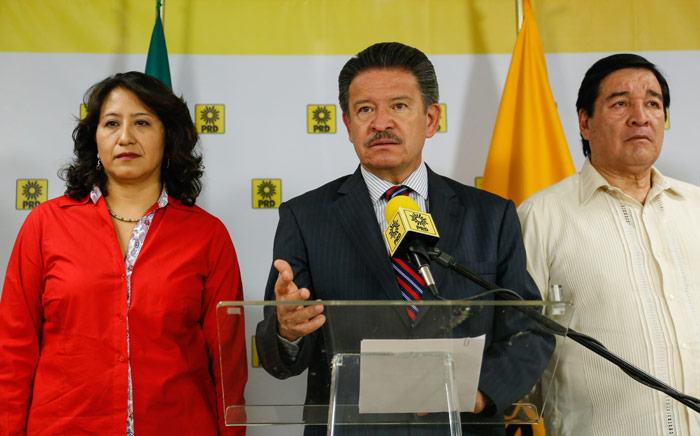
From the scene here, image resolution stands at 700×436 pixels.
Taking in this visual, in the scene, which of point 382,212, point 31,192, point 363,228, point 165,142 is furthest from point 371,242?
point 31,192

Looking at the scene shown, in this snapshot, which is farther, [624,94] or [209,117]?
[209,117]

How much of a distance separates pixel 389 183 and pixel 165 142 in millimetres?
913

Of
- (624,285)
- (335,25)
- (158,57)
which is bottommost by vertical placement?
(624,285)

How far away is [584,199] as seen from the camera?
2238mm

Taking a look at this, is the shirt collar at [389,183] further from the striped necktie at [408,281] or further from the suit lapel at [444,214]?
the striped necktie at [408,281]

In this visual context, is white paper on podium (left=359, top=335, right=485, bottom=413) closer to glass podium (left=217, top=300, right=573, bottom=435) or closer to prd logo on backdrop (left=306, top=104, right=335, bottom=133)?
glass podium (left=217, top=300, right=573, bottom=435)

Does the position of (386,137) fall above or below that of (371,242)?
above

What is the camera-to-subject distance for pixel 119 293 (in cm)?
208

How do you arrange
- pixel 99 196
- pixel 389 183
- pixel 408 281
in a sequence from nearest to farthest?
pixel 408 281 → pixel 389 183 → pixel 99 196

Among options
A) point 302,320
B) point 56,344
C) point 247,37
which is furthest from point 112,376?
point 247,37

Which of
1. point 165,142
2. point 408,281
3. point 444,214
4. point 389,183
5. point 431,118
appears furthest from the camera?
point 165,142

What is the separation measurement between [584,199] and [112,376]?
65.0 inches

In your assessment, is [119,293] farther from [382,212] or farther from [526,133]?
[526,133]

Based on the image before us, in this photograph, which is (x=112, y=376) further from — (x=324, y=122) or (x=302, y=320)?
(x=324, y=122)
